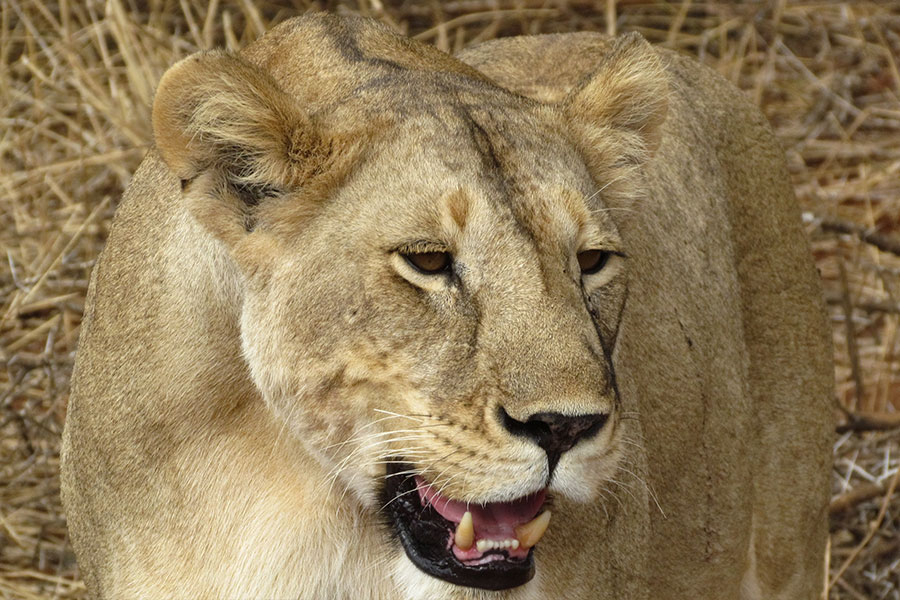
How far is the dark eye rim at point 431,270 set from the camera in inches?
110

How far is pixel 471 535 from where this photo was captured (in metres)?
2.77

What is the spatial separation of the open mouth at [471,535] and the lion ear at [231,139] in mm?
580

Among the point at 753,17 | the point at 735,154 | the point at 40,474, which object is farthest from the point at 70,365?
the point at 753,17

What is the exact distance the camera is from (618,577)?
3307 millimetres

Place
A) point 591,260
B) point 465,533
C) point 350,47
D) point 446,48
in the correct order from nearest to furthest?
point 465,533 → point 591,260 → point 350,47 → point 446,48

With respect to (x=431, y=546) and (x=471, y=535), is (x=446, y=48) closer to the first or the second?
(x=431, y=546)

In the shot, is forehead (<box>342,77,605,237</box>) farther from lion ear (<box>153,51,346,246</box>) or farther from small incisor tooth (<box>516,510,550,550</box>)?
small incisor tooth (<box>516,510,550,550</box>)

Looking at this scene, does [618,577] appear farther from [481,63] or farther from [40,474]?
[40,474]

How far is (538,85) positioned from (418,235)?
4.68 ft

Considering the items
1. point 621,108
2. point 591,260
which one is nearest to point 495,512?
point 591,260

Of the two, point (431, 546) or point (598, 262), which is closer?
point (431, 546)

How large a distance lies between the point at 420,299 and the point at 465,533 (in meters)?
0.43

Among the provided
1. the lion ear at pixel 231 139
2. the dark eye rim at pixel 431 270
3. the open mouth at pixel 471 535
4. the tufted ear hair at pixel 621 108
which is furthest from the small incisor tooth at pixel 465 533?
the tufted ear hair at pixel 621 108

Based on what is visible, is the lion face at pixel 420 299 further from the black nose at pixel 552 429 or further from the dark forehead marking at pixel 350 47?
the dark forehead marking at pixel 350 47
